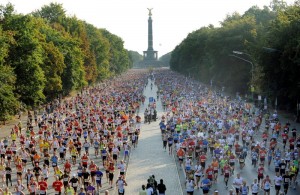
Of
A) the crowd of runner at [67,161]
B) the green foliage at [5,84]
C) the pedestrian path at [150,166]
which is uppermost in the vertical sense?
the green foliage at [5,84]

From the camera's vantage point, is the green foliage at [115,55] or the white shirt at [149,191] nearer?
the white shirt at [149,191]

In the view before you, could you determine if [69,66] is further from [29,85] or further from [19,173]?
[19,173]

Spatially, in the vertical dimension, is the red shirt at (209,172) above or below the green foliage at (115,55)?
below

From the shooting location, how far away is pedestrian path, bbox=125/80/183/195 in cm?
2148

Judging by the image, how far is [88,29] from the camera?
4117 inches

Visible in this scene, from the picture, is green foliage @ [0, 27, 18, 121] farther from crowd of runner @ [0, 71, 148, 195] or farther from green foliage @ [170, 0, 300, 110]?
green foliage @ [170, 0, 300, 110]

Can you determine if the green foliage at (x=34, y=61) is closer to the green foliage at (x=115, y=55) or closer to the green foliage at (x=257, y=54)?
the green foliage at (x=257, y=54)

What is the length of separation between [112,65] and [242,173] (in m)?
109

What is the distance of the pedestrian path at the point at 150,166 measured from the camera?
21484mm

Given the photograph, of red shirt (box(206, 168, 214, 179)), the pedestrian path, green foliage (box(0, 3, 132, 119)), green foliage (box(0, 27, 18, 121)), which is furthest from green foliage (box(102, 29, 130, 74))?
red shirt (box(206, 168, 214, 179))

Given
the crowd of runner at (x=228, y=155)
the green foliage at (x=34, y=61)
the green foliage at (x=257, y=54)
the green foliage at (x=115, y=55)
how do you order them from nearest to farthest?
the crowd of runner at (x=228, y=155)
the green foliage at (x=34, y=61)
the green foliage at (x=257, y=54)
the green foliage at (x=115, y=55)

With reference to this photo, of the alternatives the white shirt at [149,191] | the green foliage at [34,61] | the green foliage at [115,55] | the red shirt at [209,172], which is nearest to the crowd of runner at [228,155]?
the red shirt at [209,172]

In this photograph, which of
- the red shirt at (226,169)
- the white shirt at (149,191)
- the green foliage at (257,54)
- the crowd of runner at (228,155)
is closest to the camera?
the white shirt at (149,191)

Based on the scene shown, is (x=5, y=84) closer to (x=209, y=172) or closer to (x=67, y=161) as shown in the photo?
(x=67, y=161)
